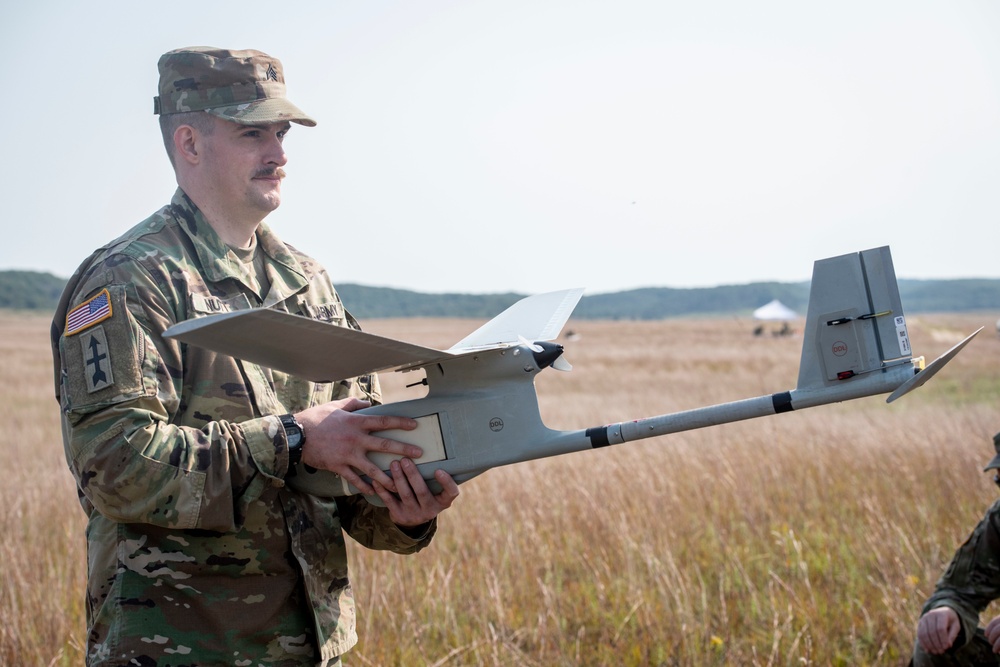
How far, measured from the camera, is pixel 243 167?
2523 millimetres

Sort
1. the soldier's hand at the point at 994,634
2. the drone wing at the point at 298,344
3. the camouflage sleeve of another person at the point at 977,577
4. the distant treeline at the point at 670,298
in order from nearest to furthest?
the drone wing at the point at 298,344 < the soldier's hand at the point at 994,634 < the camouflage sleeve of another person at the point at 977,577 < the distant treeline at the point at 670,298

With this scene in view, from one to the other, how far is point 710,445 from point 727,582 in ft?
12.2

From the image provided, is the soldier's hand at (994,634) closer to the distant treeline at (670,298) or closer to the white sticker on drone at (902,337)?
the white sticker on drone at (902,337)

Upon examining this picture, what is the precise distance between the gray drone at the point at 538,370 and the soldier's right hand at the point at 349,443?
0.04 m

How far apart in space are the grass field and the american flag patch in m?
2.41

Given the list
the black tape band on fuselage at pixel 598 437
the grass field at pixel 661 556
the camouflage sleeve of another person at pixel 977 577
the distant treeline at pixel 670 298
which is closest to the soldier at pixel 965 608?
the camouflage sleeve of another person at pixel 977 577

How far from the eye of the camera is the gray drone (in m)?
2.31

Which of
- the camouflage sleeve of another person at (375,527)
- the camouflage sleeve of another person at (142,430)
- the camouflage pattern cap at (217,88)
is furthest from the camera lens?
the camouflage sleeve of another person at (375,527)

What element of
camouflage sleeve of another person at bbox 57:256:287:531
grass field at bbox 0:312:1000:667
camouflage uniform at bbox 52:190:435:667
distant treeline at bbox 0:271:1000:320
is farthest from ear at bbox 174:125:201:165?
distant treeline at bbox 0:271:1000:320

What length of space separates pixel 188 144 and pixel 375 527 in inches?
53.5

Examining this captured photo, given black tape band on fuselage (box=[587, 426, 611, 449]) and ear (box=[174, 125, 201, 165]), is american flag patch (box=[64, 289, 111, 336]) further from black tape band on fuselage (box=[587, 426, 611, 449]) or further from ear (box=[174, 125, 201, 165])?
black tape band on fuselage (box=[587, 426, 611, 449])

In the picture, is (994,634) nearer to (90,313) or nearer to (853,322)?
(853,322)

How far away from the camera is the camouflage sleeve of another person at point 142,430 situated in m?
2.06

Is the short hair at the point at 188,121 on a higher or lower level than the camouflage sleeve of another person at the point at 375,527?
higher
